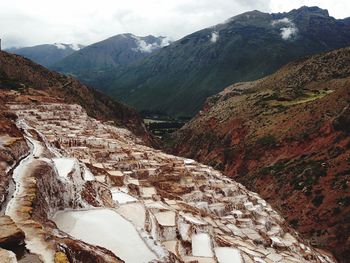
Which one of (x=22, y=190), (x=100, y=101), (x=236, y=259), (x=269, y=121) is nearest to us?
(x=22, y=190)

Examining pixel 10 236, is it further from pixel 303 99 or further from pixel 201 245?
pixel 303 99

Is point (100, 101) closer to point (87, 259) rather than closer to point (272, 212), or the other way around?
point (272, 212)

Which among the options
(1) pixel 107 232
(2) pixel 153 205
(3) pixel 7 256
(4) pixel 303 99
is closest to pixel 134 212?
(1) pixel 107 232

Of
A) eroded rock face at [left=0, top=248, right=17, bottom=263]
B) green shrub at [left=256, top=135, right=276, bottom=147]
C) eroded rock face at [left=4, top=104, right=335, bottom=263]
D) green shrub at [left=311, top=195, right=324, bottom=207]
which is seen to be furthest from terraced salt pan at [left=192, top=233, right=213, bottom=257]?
green shrub at [left=256, top=135, right=276, bottom=147]

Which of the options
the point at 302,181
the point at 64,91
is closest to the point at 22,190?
the point at 302,181

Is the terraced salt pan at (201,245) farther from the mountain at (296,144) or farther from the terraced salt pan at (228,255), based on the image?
the mountain at (296,144)

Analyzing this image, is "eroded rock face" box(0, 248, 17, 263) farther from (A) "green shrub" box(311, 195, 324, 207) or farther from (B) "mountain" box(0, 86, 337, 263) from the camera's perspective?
(A) "green shrub" box(311, 195, 324, 207)

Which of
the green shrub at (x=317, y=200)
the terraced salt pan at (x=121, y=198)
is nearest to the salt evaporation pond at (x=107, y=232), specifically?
the terraced salt pan at (x=121, y=198)

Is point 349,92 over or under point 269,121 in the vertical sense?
over
